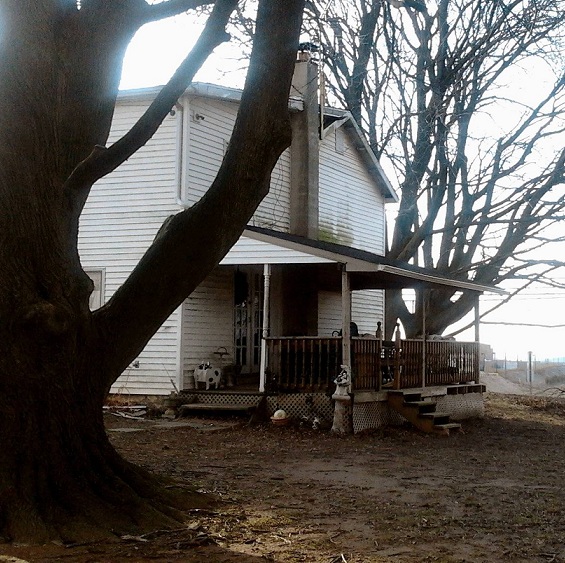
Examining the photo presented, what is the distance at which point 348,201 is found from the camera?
21141 millimetres

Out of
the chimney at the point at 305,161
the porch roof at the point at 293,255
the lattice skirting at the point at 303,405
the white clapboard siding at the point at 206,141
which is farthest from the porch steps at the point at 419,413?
the white clapboard siding at the point at 206,141

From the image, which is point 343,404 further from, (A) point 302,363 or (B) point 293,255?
(B) point 293,255

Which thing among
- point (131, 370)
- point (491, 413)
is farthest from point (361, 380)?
point (491, 413)

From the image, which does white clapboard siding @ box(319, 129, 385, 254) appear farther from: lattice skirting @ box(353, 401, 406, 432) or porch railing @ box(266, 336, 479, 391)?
lattice skirting @ box(353, 401, 406, 432)

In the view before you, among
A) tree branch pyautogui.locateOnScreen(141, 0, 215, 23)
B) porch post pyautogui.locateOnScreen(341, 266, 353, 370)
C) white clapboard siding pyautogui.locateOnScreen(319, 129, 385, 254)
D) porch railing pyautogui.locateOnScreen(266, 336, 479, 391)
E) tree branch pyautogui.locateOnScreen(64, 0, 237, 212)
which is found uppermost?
white clapboard siding pyautogui.locateOnScreen(319, 129, 385, 254)

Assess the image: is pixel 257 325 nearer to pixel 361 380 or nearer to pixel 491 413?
pixel 361 380

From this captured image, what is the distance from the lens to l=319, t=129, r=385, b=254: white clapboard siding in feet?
66.2

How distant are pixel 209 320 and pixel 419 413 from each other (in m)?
4.65

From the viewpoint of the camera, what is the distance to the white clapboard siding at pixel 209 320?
16.2 m

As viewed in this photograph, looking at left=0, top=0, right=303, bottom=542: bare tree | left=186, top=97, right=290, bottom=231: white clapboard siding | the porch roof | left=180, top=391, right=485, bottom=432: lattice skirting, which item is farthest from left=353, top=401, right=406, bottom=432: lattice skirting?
left=0, top=0, right=303, bottom=542: bare tree

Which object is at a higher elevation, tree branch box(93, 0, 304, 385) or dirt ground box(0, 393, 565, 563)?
tree branch box(93, 0, 304, 385)

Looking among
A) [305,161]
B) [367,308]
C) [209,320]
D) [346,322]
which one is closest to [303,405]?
[346,322]

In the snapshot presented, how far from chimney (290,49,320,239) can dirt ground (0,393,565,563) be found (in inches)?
237

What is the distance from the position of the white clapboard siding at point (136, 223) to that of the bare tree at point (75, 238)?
9.12 m
